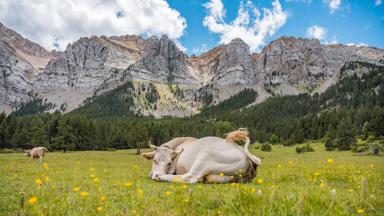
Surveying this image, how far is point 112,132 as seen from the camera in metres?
90.8

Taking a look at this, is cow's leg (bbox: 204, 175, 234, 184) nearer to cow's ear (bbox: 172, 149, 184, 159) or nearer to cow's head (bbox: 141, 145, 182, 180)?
cow's ear (bbox: 172, 149, 184, 159)

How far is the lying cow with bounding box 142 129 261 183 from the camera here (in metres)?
8.66

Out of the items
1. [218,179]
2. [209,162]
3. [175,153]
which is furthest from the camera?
[175,153]

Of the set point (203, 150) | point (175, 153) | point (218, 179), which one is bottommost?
point (218, 179)

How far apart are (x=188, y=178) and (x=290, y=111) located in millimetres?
194641

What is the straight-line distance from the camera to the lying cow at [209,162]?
866cm

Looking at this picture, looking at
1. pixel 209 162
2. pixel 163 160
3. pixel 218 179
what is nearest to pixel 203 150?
pixel 209 162

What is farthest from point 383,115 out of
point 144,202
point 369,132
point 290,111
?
point 290,111

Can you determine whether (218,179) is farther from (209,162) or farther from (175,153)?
(175,153)

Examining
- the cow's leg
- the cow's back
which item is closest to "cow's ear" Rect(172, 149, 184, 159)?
the cow's back

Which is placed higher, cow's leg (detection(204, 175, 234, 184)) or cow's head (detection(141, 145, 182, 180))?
cow's head (detection(141, 145, 182, 180))

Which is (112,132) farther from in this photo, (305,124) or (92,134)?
(305,124)

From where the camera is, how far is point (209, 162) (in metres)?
8.70

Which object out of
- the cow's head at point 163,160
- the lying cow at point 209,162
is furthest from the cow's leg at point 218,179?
the cow's head at point 163,160
